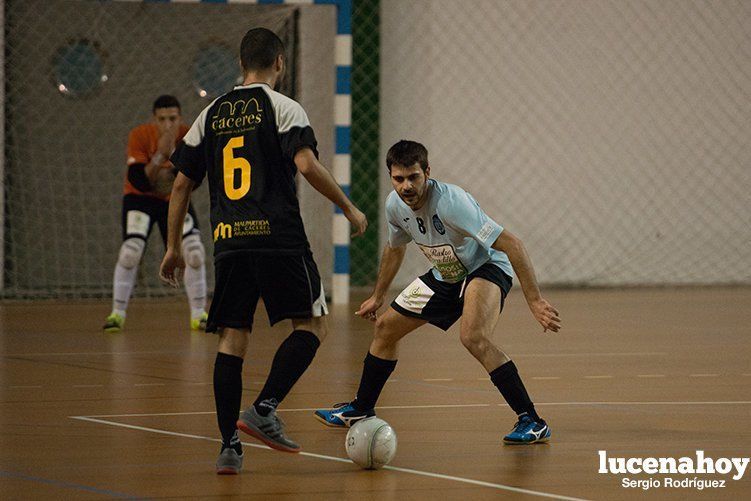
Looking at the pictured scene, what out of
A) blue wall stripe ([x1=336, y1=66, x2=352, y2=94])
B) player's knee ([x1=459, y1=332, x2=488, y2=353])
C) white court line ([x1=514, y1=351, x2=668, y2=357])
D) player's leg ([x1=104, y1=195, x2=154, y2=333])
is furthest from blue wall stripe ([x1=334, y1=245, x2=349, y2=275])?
player's knee ([x1=459, y1=332, x2=488, y2=353])

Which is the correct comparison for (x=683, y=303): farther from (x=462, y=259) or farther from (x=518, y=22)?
(x=462, y=259)

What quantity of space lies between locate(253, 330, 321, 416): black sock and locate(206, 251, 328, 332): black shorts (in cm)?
10

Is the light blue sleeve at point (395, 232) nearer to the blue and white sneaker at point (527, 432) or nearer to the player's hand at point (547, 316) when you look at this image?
the player's hand at point (547, 316)

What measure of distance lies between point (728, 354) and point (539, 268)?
18.0ft

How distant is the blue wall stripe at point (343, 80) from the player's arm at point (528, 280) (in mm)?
6825

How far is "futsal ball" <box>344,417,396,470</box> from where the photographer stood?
411cm

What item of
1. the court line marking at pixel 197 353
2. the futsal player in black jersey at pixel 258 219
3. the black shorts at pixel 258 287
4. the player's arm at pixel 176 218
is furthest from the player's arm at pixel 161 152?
the black shorts at pixel 258 287

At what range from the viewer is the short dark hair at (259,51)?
423cm

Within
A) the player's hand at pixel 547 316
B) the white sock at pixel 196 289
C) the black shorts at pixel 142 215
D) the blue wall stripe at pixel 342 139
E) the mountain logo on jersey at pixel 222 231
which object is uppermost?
the blue wall stripe at pixel 342 139

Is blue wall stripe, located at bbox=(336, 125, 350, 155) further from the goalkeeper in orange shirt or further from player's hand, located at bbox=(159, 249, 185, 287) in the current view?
player's hand, located at bbox=(159, 249, 185, 287)

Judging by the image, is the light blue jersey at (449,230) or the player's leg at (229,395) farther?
the light blue jersey at (449,230)

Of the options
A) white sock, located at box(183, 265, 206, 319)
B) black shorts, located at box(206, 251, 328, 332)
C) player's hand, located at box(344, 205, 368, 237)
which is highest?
white sock, located at box(183, 265, 206, 319)

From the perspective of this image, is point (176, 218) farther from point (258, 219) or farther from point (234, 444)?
point (234, 444)

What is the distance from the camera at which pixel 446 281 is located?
5.02m
